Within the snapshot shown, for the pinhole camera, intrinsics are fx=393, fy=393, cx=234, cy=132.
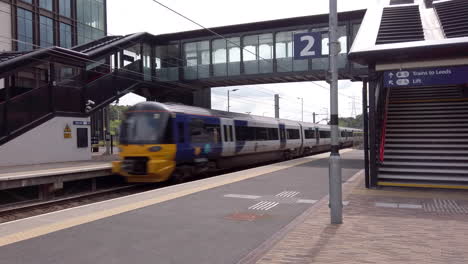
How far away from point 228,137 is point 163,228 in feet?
37.5

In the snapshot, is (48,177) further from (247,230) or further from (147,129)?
(247,230)

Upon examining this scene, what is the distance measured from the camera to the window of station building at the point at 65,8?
4322cm

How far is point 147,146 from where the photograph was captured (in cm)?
1342

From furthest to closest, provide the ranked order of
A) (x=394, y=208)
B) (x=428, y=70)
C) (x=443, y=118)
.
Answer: (x=443, y=118) < (x=428, y=70) < (x=394, y=208)

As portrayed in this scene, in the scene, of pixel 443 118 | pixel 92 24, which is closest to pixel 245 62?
pixel 443 118

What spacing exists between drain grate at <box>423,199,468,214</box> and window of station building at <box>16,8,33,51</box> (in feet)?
127

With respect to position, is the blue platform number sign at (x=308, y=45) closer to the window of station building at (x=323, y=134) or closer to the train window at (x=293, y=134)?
the train window at (x=293, y=134)

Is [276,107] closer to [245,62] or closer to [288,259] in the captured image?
[245,62]

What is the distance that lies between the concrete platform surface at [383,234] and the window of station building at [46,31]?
40.0 metres

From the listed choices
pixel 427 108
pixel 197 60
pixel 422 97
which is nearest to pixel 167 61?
pixel 197 60

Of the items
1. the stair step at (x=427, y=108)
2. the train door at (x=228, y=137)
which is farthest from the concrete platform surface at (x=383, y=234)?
the train door at (x=228, y=137)

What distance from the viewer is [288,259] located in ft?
16.4

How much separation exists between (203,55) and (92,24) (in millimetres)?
25005

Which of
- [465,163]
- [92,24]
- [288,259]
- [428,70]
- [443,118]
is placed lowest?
[288,259]
